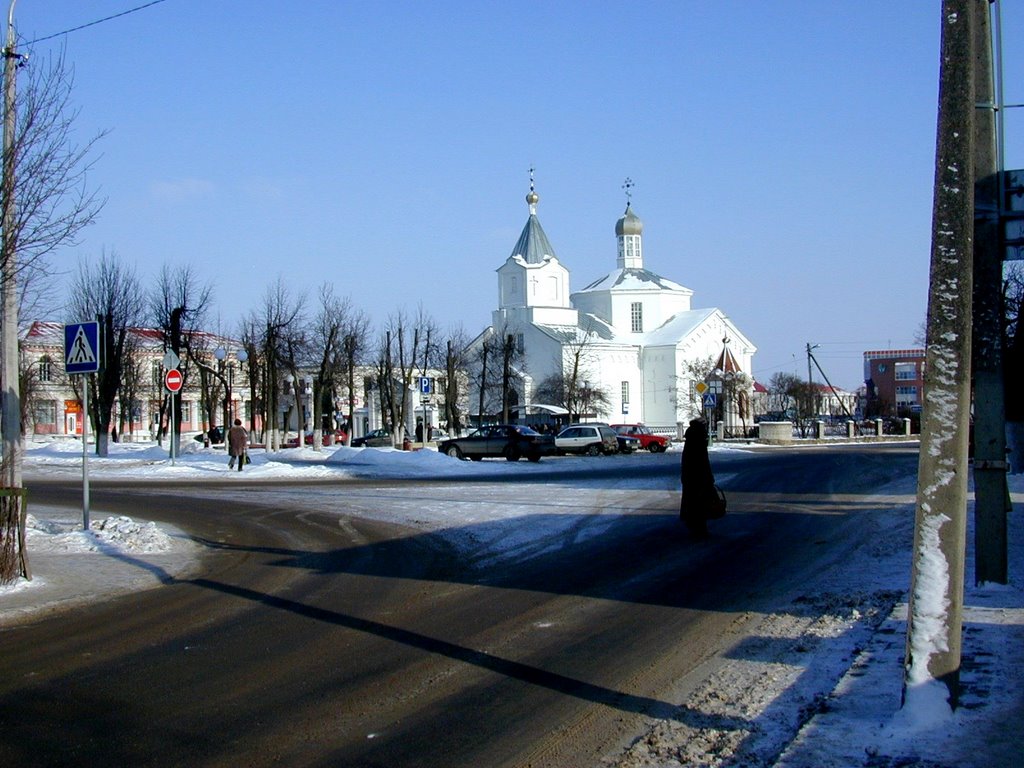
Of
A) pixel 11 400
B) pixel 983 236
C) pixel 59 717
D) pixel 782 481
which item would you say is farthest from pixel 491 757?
pixel 782 481

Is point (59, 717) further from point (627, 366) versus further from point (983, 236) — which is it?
point (627, 366)

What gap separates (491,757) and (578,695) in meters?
1.37

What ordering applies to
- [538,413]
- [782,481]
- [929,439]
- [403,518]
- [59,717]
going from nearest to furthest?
1. [929,439]
2. [59,717]
3. [403,518]
4. [782,481]
5. [538,413]

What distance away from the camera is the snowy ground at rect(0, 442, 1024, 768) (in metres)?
5.60

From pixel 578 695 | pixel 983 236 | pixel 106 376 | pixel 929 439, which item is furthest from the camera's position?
pixel 106 376

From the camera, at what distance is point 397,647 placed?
28.2 feet

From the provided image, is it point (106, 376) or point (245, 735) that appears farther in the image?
point (106, 376)

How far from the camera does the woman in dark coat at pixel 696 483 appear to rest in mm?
15852

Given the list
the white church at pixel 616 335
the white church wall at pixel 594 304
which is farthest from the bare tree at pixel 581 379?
the white church wall at pixel 594 304

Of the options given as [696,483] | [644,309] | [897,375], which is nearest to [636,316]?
[644,309]

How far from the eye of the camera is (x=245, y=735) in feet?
20.6

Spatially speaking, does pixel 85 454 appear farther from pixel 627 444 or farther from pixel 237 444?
pixel 627 444

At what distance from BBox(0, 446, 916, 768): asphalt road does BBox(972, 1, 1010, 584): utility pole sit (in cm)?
193

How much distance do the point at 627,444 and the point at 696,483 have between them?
37.3 m
